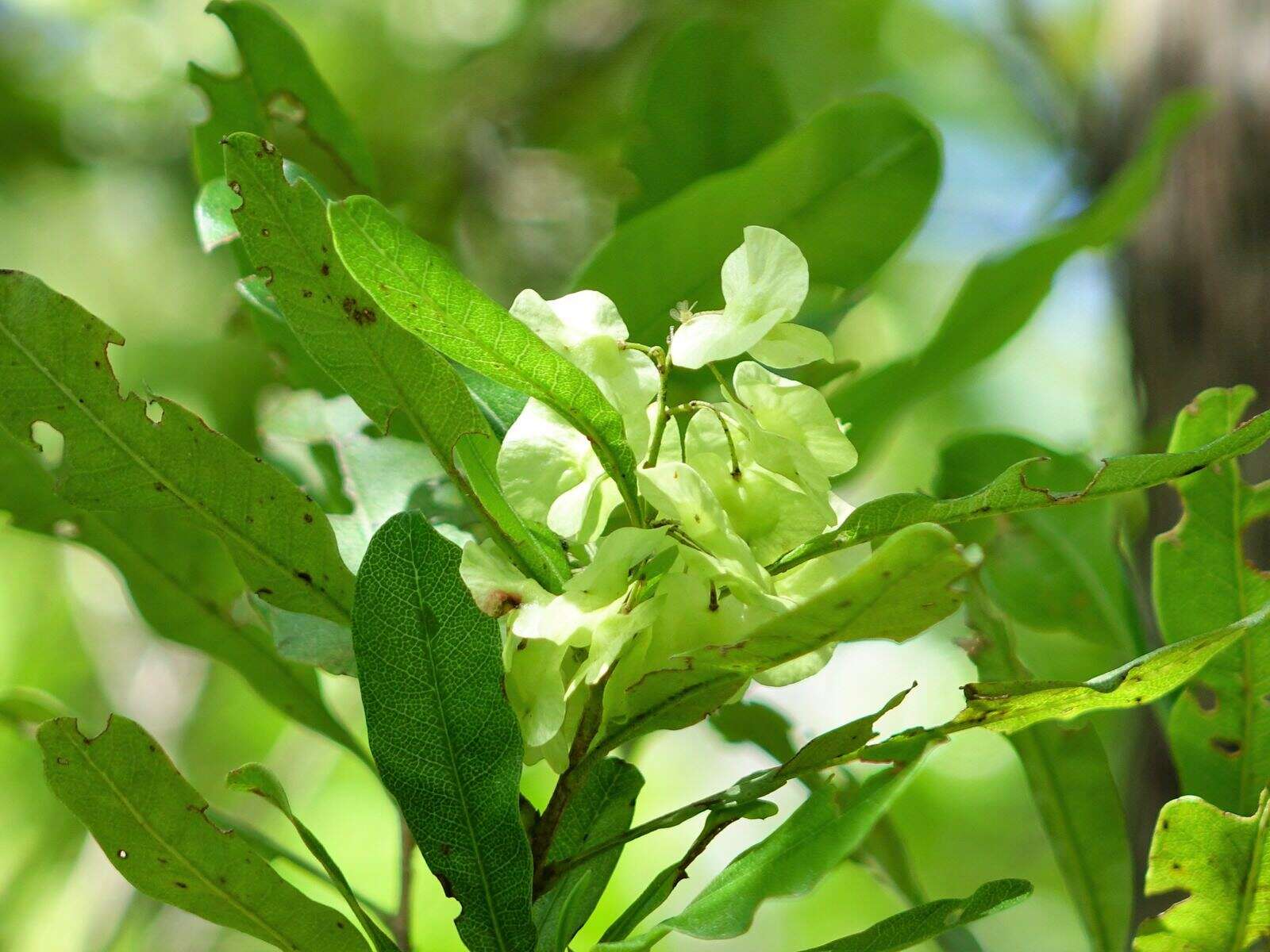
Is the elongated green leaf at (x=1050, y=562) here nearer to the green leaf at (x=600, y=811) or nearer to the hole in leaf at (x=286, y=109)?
the green leaf at (x=600, y=811)

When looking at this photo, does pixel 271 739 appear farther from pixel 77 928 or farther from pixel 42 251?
pixel 42 251

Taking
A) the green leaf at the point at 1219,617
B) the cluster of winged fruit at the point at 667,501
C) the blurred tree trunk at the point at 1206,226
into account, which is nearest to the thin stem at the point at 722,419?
the cluster of winged fruit at the point at 667,501

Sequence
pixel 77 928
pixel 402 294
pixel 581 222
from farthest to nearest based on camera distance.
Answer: pixel 581 222
pixel 77 928
pixel 402 294

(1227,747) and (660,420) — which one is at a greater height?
(660,420)

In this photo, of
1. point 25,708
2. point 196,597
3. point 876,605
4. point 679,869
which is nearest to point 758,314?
point 876,605

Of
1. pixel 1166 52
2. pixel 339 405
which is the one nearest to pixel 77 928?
pixel 339 405

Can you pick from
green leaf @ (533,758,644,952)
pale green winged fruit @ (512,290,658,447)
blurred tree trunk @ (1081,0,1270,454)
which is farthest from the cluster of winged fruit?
blurred tree trunk @ (1081,0,1270,454)

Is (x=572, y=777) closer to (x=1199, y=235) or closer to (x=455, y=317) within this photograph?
(x=455, y=317)
